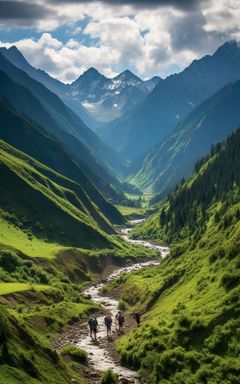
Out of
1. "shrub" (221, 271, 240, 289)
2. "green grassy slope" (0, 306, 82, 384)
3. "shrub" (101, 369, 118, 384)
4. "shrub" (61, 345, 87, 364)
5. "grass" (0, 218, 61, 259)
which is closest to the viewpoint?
"green grassy slope" (0, 306, 82, 384)

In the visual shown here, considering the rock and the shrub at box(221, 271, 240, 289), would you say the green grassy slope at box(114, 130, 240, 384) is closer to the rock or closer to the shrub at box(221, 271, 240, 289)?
the shrub at box(221, 271, 240, 289)

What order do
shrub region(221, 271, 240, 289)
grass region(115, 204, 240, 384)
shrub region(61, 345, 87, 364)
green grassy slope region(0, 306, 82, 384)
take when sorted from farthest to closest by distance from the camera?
shrub region(221, 271, 240, 289) < shrub region(61, 345, 87, 364) < grass region(115, 204, 240, 384) < green grassy slope region(0, 306, 82, 384)

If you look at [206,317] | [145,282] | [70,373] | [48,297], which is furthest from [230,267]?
[145,282]

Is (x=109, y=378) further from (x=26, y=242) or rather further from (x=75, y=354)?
(x=26, y=242)

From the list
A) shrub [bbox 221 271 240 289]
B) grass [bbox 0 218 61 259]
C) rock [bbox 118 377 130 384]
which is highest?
grass [bbox 0 218 61 259]

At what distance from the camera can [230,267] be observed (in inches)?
2970

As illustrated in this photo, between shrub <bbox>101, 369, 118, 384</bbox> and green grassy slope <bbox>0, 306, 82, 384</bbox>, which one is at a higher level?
green grassy slope <bbox>0, 306, 82, 384</bbox>

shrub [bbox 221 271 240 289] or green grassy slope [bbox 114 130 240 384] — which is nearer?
green grassy slope [bbox 114 130 240 384]

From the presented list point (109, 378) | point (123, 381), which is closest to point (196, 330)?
point (123, 381)

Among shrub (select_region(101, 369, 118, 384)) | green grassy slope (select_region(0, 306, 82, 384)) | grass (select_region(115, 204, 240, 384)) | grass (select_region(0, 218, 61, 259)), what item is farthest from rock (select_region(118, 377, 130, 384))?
grass (select_region(0, 218, 61, 259))

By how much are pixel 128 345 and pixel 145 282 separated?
55.3m

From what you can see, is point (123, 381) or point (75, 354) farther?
point (75, 354)

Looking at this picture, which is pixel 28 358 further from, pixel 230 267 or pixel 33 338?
pixel 230 267

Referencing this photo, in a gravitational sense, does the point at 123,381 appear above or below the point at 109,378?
below
